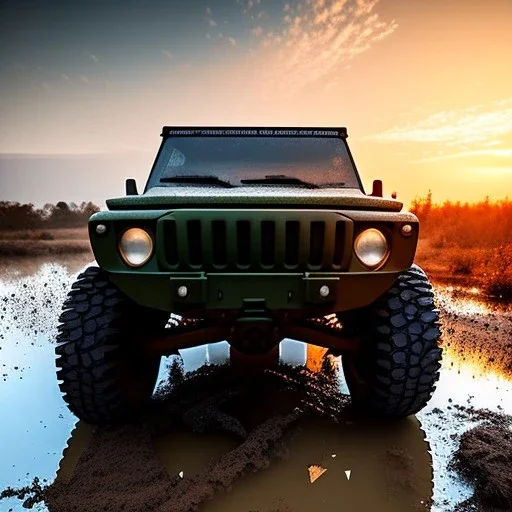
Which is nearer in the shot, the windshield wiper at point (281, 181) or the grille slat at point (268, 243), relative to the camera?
the grille slat at point (268, 243)

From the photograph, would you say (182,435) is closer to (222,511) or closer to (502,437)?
(222,511)

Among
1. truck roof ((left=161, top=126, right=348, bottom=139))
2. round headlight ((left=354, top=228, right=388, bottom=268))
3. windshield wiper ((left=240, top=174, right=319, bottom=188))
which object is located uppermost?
truck roof ((left=161, top=126, right=348, bottom=139))

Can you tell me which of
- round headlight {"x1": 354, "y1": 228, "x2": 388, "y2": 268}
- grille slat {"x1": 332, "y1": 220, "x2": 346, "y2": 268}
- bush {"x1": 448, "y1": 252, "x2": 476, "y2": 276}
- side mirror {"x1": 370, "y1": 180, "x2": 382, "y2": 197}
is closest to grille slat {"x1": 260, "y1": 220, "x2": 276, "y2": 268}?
grille slat {"x1": 332, "y1": 220, "x2": 346, "y2": 268}

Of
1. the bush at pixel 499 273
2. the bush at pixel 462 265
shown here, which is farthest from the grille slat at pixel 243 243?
the bush at pixel 462 265

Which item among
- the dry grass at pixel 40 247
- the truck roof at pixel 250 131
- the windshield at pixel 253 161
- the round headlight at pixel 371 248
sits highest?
the truck roof at pixel 250 131

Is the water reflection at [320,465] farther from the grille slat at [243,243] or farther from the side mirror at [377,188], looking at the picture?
the side mirror at [377,188]

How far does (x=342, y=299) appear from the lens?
2.49m

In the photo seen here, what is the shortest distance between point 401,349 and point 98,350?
1.76 meters

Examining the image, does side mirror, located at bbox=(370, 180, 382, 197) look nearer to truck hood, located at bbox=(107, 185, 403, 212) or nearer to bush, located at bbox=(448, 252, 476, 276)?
truck hood, located at bbox=(107, 185, 403, 212)

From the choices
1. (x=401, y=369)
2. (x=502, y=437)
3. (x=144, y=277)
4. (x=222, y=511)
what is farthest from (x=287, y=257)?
(x=502, y=437)

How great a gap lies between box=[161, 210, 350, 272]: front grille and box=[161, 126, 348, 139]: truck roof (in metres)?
1.71

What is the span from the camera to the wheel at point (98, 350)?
266cm

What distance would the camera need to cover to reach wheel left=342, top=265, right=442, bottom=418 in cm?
267

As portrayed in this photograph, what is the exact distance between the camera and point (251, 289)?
243 centimetres
